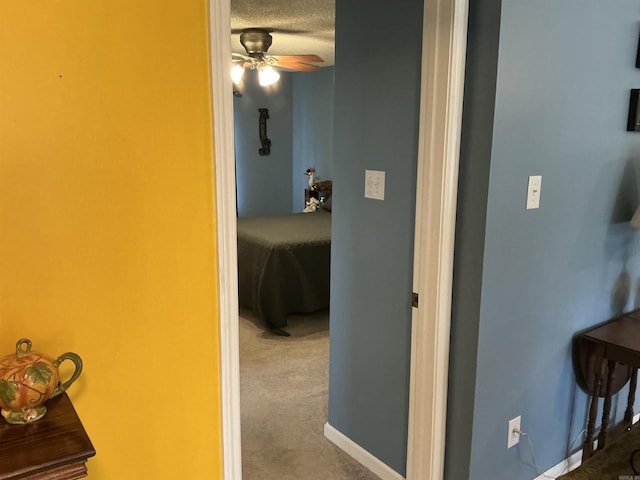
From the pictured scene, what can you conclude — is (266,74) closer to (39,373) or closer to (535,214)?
(535,214)

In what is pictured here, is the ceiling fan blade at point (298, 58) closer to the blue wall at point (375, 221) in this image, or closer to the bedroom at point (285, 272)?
the bedroom at point (285, 272)

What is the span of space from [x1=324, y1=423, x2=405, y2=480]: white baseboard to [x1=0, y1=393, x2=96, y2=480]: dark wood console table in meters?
1.57

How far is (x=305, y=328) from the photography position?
3918 mm

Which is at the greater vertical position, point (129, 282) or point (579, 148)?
point (579, 148)

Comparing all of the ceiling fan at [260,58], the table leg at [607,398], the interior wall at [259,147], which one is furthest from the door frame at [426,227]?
the interior wall at [259,147]

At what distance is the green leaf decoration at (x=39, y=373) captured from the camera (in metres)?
0.89

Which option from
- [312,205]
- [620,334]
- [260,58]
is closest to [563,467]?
[620,334]

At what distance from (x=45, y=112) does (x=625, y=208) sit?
216cm

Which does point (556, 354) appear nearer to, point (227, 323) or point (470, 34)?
point (470, 34)

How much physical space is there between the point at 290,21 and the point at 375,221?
→ 2262mm

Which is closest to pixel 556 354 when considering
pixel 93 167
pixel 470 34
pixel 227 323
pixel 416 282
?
Answer: pixel 416 282

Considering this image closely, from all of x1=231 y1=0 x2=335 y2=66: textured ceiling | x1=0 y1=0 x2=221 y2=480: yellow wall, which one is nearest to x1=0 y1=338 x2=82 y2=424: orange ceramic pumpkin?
x1=0 y1=0 x2=221 y2=480: yellow wall

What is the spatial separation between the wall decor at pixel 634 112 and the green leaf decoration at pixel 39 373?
2.17 metres

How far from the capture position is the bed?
3777 mm
